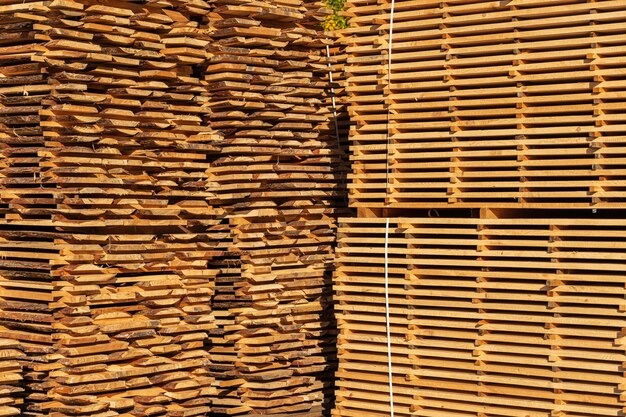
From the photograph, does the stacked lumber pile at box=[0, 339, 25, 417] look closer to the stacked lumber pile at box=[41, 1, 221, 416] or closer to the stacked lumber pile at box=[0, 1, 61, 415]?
the stacked lumber pile at box=[0, 1, 61, 415]

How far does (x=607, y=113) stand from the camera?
317 inches

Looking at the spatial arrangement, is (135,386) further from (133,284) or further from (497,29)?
(497,29)

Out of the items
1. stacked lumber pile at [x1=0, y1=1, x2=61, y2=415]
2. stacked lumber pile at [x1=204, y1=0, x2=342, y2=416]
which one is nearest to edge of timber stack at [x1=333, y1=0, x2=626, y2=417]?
stacked lumber pile at [x1=204, y1=0, x2=342, y2=416]

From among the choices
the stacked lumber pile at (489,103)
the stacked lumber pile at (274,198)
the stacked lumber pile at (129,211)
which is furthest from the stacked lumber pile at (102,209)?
the stacked lumber pile at (489,103)

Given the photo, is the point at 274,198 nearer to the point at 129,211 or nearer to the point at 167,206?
the point at 167,206

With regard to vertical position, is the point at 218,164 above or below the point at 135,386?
above

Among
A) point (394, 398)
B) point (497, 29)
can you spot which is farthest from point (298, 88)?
point (394, 398)

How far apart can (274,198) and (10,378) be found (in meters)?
2.79

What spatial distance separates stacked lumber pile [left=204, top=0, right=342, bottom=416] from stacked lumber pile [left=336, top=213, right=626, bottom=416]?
80 cm

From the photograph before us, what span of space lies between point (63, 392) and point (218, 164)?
2.35m

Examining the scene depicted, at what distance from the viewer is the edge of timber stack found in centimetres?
796

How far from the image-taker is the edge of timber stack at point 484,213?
26.1ft

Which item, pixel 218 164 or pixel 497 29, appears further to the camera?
pixel 218 164

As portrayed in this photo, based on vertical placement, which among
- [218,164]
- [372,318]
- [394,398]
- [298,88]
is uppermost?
[298,88]
